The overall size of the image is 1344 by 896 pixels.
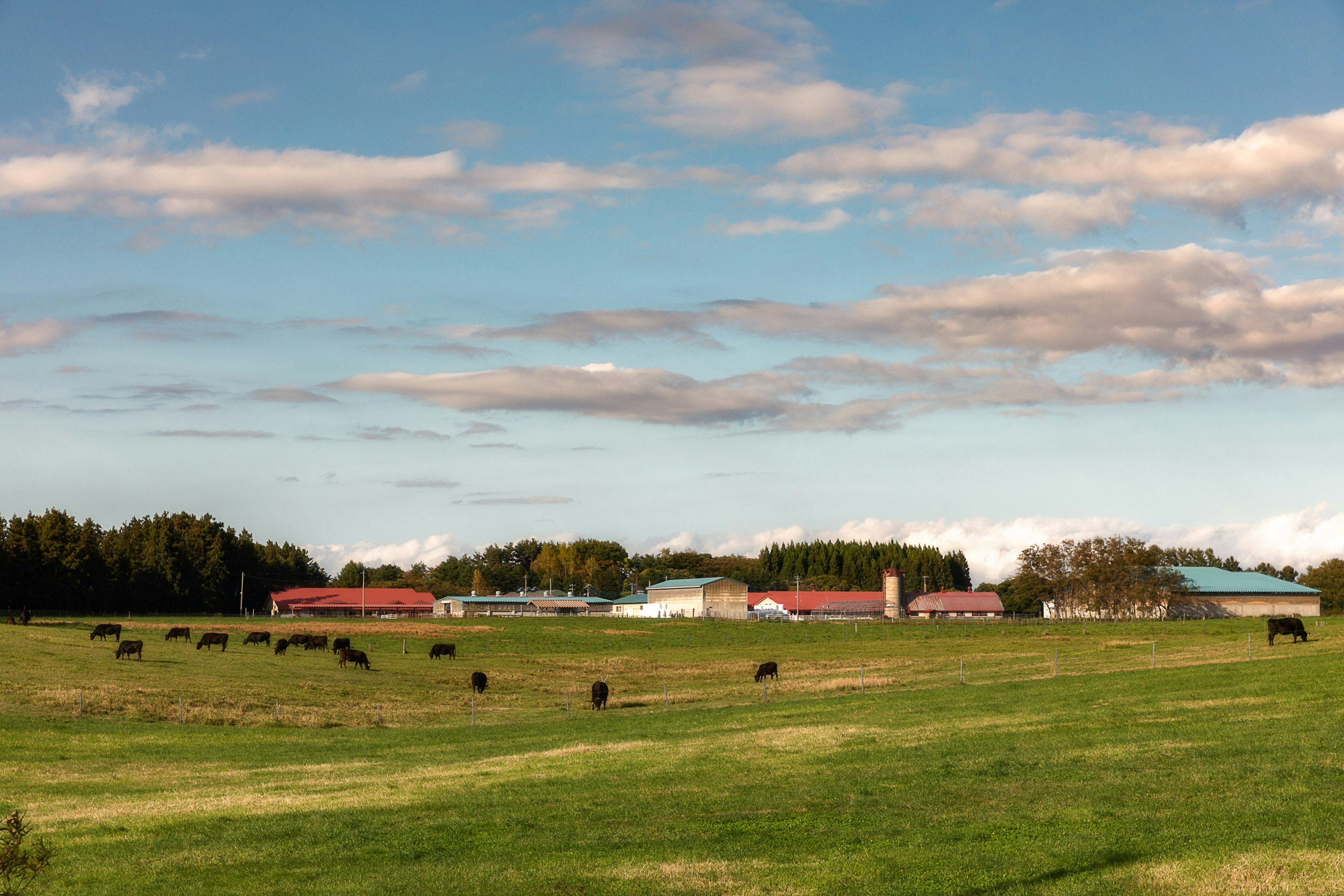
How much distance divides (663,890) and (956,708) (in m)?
24.7

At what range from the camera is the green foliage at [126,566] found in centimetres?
12912

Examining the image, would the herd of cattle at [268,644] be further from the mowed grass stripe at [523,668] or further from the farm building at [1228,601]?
the farm building at [1228,601]

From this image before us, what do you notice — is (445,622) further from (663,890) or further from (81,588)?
(663,890)

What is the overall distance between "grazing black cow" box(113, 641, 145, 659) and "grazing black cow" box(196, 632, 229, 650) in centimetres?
1111

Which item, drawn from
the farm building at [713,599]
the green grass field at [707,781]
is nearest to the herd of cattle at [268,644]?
the green grass field at [707,781]

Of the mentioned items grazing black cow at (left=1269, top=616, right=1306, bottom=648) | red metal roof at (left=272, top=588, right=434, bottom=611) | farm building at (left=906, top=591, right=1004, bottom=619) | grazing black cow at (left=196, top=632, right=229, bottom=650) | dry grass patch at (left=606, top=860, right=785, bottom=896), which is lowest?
farm building at (left=906, top=591, right=1004, bottom=619)

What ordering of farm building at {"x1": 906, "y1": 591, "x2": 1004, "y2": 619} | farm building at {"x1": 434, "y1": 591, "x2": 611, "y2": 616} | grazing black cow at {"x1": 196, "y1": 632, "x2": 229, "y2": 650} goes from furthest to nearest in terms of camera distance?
farm building at {"x1": 906, "y1": 591, "x2": 1004, "y2": 619}
farm building at {"x1": 434, "y1": 591, "x2": 611, "y2": 616}
grazing black cow at {"x1": 196, "y1": 632, "x2": 229, "y2": 650}

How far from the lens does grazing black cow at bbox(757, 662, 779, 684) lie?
194ft

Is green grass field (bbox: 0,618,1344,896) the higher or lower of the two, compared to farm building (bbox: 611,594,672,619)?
higher

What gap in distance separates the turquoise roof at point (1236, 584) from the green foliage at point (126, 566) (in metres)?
133

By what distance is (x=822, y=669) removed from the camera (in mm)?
66938

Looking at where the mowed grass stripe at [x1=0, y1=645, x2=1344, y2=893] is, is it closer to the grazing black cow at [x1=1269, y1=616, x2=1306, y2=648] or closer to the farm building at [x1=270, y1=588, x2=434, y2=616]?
the grazing black cow at [x1=1269, y1=616, x2=1306, y2=648]

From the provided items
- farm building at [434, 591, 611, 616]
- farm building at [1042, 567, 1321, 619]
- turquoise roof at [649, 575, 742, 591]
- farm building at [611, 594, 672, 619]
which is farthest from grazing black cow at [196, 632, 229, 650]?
farm building at [434, 591, 611, 616]

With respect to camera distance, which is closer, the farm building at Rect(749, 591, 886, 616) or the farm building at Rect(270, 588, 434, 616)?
the farm building at Rect(270, 588, 434, 616)
